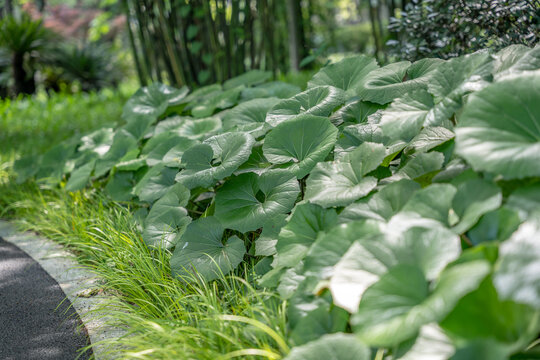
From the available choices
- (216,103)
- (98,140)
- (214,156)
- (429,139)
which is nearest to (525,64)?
(429,139)

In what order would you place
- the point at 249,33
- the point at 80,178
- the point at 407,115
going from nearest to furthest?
the point at 407,115 → the point at 80,178 → the point at 249,33

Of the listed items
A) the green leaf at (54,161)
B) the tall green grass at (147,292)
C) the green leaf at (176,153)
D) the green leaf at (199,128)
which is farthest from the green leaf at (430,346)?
the green leaf at (54,161)

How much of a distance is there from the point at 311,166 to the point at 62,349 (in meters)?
1.10

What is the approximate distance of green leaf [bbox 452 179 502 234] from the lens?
3.66ft

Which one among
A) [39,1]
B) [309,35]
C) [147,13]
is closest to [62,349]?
[147,13]

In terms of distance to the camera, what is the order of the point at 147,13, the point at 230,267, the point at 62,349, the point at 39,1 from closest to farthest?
the point at 62,349, the point at 230,267, the point at 147,13, the point at 39,1

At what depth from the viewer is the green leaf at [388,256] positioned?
3.54ft

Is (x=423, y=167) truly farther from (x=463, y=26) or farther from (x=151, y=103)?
(x=151, y=103)

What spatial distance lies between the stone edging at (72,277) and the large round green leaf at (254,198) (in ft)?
1.89

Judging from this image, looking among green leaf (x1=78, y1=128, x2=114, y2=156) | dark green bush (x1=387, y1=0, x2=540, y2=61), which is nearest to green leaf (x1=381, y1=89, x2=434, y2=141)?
dark green bush (x1=387, y1=0, x2=540, y2=61)

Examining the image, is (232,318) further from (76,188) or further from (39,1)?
(39,1)

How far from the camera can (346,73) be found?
7.57 feet

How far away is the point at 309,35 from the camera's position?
6562 mm

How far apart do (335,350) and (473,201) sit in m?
0.53
